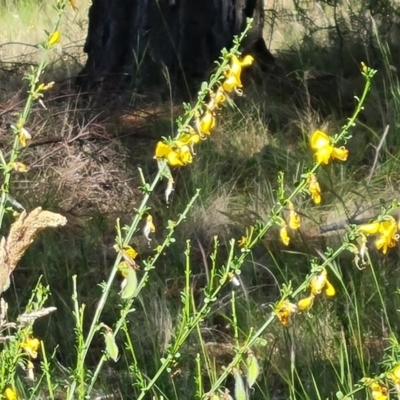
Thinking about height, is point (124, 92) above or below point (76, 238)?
above

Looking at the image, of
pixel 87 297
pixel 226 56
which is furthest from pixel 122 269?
pixel 87 297

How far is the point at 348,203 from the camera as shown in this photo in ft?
11.1

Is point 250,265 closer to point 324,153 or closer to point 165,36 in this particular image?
point 324,153

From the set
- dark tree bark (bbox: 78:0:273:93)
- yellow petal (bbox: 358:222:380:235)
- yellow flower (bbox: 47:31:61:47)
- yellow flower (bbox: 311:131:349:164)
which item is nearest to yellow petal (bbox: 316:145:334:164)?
yellow flower (bbox: 311:131:349:164)

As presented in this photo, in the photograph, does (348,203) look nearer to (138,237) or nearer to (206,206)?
(206,206)

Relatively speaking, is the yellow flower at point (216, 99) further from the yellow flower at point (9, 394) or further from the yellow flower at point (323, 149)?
the yellow flower at point (9, 394)

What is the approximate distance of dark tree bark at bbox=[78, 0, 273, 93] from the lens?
14.4 feet

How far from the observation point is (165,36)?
442 centimetres

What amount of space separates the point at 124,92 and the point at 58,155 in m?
0.65

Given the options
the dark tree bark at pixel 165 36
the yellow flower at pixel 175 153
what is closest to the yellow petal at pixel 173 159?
the yellow flower at pixel 175 153

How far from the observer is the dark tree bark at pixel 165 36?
439cm

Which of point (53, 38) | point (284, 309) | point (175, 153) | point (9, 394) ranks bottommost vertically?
A: point (9, 394)

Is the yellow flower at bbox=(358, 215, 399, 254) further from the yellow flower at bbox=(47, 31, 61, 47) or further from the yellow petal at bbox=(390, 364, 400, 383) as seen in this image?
the yellow flower at bbox=(47, 31, 61, 47)

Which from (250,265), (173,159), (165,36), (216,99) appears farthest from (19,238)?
(165,36)
